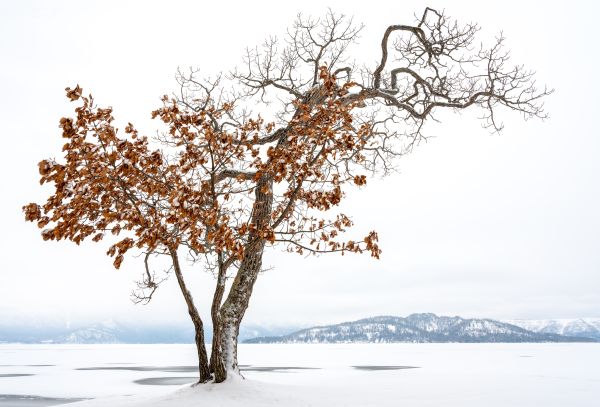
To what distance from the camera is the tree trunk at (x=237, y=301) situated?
11.3m

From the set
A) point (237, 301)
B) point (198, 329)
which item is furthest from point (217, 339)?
point (237, 301)

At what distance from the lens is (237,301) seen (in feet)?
39.4

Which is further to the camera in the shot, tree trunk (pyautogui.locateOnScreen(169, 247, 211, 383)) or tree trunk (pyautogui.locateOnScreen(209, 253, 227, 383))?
tree trunk (pyautogui.locateOnScreen(169, 247, 211, 383))

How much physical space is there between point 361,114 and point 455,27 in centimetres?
424

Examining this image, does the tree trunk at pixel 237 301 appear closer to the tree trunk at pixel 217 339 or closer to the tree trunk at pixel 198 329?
the tree trunk at pixel 217 339

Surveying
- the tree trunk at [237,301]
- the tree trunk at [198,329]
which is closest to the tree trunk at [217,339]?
the tree trunk at [237,301]

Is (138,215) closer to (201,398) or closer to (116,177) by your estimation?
(116,177)

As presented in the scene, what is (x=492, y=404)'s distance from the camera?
10656 mm

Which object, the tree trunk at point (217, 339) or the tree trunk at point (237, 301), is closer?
the tree trunk at point (217, 339)

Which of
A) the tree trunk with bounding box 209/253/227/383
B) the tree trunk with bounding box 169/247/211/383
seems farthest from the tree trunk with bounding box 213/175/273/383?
the tree trunk with bounding box 169/247/211/383

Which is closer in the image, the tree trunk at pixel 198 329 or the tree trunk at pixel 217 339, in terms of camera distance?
the tree trunk at pixel 217 339

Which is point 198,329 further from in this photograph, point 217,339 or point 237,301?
point 237,301

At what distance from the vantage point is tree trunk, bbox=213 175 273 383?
1130cm

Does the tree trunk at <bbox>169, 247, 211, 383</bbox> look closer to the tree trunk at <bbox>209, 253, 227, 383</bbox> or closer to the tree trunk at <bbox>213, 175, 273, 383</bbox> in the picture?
the tree trunk at <bbox>209, 253, 227, 383</bbox>
